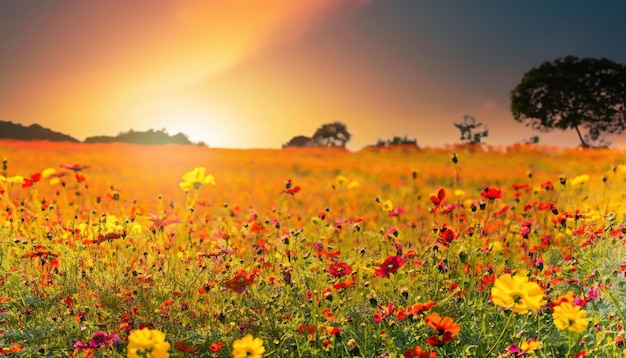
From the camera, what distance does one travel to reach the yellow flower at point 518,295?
2727mm

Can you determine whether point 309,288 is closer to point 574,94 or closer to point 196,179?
point 196,179

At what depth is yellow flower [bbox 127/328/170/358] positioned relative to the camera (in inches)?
94.0

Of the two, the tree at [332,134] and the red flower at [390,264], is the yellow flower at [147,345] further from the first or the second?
the tree at [332,134]

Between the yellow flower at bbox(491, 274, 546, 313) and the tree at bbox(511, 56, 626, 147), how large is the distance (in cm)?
2794

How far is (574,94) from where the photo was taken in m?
28.4

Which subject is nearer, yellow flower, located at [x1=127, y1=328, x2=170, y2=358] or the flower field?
yellow flower, located at [x1=127, y1=328, x2=170, y2=358]

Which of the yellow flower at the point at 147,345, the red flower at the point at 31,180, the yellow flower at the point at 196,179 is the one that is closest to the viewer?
the yellow flower at the point at 147,345

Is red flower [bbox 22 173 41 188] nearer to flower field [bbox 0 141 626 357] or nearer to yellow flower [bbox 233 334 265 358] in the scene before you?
flower field [bbox 0 141 626 357]

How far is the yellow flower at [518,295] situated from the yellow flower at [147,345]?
56.3 inches

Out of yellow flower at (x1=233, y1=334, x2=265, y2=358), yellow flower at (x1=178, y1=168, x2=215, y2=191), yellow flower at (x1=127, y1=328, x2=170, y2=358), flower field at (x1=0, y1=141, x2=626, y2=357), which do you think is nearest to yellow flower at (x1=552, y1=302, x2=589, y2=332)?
flower field at (x1=0, y1=141, x2=626, y2=357)

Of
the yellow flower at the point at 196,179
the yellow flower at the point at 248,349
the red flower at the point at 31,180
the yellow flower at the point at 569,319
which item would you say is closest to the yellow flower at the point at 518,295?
the yellow flower at the point at 569,319

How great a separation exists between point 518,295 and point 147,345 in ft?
5.26

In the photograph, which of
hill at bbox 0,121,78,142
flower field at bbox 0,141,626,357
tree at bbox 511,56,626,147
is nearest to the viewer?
flower field at bbox 0,141,626,357

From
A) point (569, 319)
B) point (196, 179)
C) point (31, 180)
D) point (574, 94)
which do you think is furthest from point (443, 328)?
point (574, 94)
